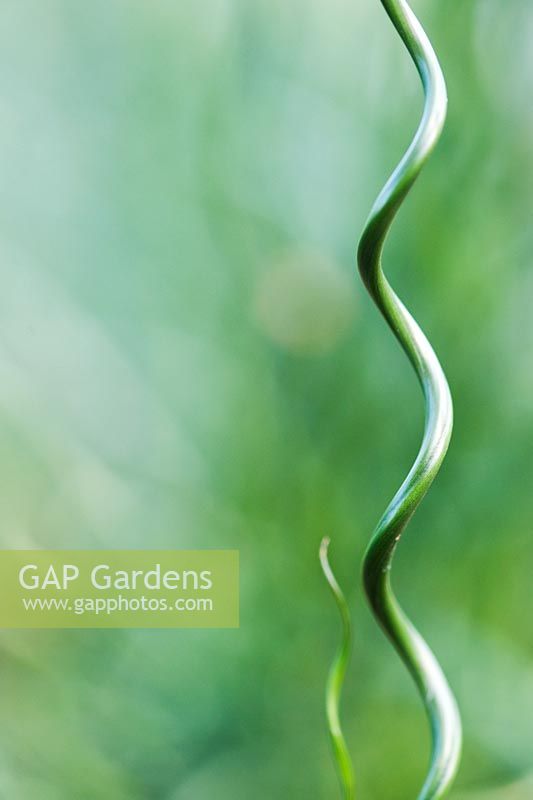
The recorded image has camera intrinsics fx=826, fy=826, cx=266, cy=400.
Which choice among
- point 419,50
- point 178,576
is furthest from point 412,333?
point 178,576

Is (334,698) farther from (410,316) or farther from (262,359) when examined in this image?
(262,359)

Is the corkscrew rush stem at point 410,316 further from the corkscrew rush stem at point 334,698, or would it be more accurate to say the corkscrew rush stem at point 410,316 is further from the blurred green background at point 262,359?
the blurred green background at point 262,359

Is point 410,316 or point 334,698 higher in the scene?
point 410,316

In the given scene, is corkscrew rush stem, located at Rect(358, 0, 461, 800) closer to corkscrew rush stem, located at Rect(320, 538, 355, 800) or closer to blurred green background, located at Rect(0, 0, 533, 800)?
corkscrew rush stem, located at Rect(320, 538, 355, 800)

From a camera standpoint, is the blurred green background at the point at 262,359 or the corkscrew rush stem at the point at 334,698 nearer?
the corkscrew rush stem at the point at 334,698

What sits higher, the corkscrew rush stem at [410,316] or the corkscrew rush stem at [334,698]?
the corkscrew rush stem at [410,316]

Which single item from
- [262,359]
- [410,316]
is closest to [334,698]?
[410,316]

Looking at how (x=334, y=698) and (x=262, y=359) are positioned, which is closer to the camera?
(x=334, y=698)

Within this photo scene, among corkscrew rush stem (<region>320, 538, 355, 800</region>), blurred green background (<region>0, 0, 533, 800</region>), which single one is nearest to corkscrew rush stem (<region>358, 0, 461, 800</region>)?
corkscrew rush stem (<region>320, 538, 355, 800</region>)

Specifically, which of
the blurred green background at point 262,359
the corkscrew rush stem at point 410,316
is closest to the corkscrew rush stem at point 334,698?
the corkscrew rush stem at point 410,316
